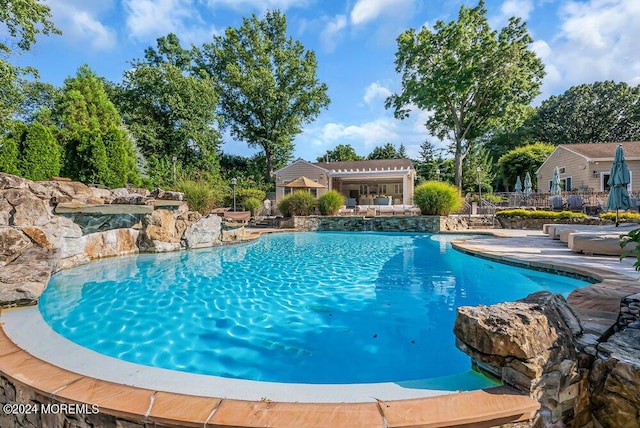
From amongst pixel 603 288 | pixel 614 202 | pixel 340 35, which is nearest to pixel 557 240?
pixel 614 202

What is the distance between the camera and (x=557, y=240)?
8844 mm

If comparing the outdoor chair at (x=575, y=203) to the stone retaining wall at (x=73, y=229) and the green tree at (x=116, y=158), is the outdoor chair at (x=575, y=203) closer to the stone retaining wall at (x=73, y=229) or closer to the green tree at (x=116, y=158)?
the stone retaining wall at (x=73, y=229)

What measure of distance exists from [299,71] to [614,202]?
2412 centimetres

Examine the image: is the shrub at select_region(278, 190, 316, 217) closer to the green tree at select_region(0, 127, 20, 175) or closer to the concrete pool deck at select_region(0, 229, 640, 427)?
the green tree at select_region(0, 127, 20, 175)

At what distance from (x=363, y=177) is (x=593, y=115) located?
27579mm

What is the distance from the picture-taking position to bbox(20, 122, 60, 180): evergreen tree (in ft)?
34.9

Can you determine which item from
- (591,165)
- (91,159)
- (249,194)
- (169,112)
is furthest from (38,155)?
(591,165)

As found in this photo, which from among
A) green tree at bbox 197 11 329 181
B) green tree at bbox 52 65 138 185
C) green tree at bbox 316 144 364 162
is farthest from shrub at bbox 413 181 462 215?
green tree at bbox 316 144 364 162

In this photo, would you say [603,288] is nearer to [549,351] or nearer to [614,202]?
[549,351]

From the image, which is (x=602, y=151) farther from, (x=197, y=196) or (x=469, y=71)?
(x=197, y=196)

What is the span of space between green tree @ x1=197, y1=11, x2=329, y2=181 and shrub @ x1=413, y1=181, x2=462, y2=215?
1652 centimetres

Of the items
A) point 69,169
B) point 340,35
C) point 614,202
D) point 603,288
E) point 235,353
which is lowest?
point 235,353

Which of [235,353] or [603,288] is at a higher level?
[603,288]

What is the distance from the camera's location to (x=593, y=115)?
3109 centimetres
